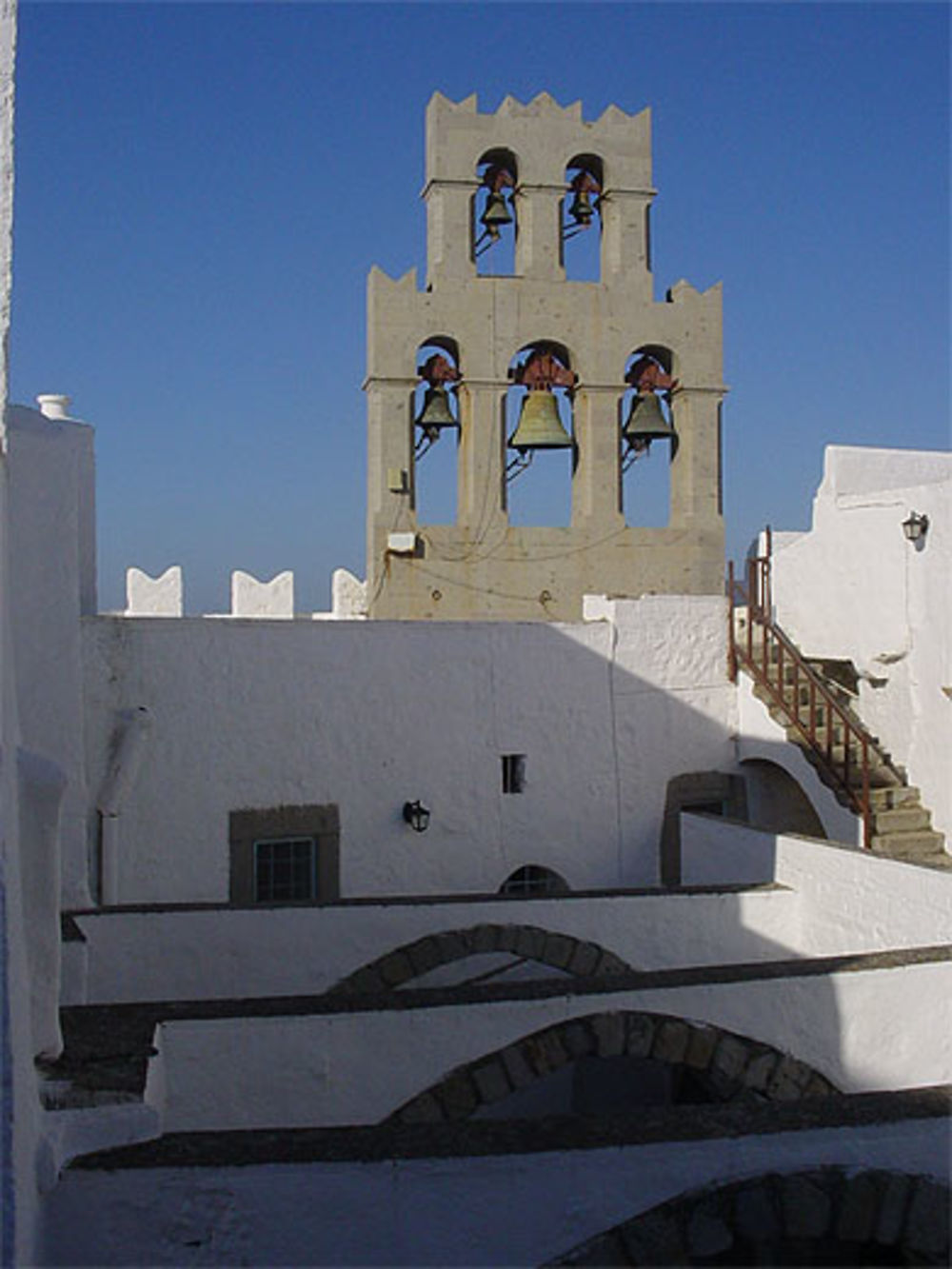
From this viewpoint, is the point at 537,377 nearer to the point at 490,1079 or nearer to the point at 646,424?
the point at 646,424

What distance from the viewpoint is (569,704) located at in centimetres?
1005

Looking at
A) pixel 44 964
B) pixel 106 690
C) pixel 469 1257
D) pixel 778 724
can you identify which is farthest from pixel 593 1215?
pixel 778 724

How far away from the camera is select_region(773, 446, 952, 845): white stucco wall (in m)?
9.39

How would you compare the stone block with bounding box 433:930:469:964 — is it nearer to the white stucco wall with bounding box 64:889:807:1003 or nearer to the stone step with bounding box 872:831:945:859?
the white stucco wall with bounding box 64:889:807:1003

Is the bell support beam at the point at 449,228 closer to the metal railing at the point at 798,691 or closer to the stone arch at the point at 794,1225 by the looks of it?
the metal railing at the point at 798,691

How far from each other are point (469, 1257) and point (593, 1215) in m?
0.39

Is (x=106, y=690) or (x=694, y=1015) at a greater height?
(x=106, y=690)

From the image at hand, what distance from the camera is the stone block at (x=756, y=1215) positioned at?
381 cm

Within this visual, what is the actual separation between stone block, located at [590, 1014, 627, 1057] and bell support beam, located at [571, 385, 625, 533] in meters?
5.95

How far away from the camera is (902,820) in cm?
927

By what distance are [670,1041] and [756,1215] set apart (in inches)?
65.6

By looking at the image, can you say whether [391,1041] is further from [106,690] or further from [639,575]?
[639,575]

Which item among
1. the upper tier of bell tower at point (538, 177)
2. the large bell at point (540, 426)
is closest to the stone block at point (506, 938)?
the large bell at point (540, 426)

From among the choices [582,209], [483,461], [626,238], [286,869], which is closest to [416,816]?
[286,869]
